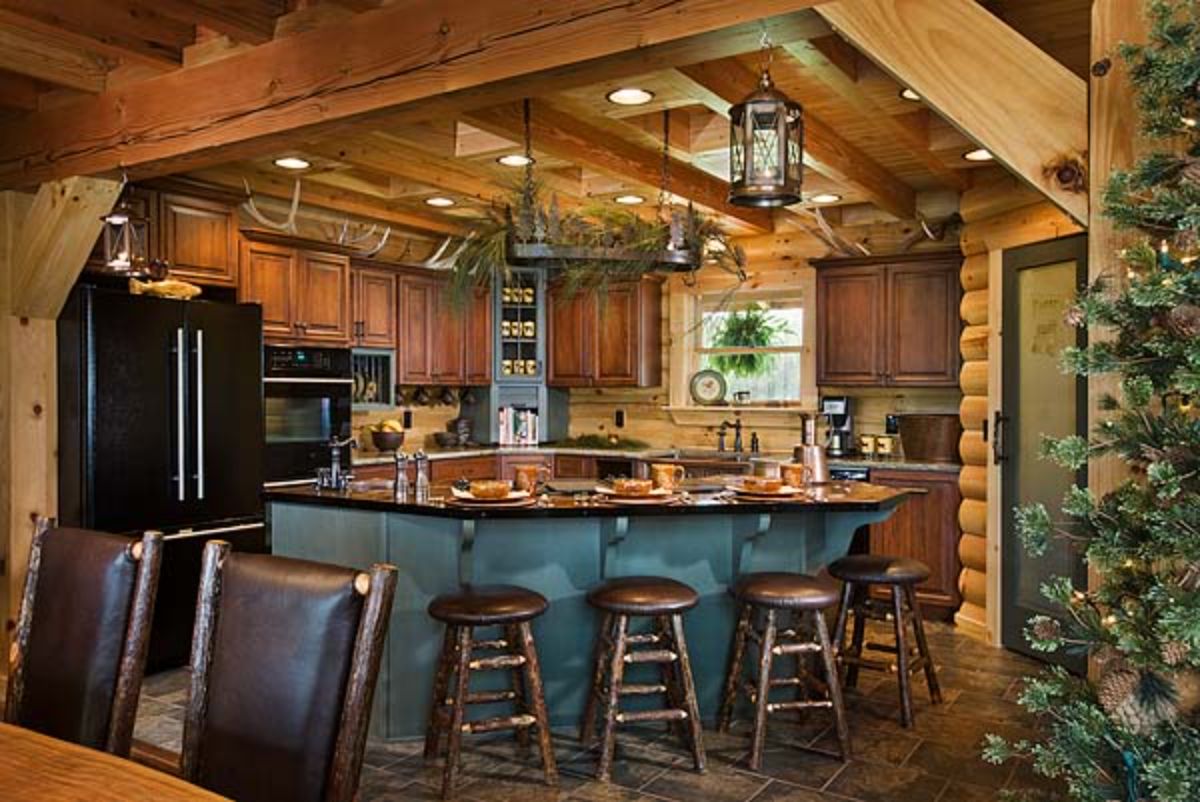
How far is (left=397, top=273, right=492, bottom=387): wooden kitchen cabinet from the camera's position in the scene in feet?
21.4

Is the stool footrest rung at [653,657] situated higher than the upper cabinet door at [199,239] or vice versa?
the upper cabinet door at [199,239]

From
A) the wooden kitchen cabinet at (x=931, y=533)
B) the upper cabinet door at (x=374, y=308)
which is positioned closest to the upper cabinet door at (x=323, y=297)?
the upper cabinet door at (x=374, y=308)

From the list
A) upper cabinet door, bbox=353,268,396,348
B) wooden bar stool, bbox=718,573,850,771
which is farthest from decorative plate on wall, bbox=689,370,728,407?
wooden bar stool, bbox=718,573,850,771

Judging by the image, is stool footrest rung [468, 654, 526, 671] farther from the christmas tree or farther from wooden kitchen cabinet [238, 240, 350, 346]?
wooden kitchen cabinet [238, 240, 350, 346]

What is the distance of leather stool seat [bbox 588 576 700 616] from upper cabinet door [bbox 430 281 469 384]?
365 cm

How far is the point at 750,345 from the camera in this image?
6957 mm

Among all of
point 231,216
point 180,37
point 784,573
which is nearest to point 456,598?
point 784,573

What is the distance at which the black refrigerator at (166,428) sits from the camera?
4.17 metres

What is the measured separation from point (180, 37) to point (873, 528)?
4334mm

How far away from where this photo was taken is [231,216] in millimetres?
5078

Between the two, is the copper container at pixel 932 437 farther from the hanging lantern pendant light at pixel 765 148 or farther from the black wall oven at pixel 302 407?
the black wall oven at pixel 302 407

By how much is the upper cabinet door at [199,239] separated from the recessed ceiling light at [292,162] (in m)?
0.45

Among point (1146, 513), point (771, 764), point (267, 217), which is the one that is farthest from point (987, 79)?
point (267, 217)

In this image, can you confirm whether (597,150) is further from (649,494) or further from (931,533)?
(931,533)
